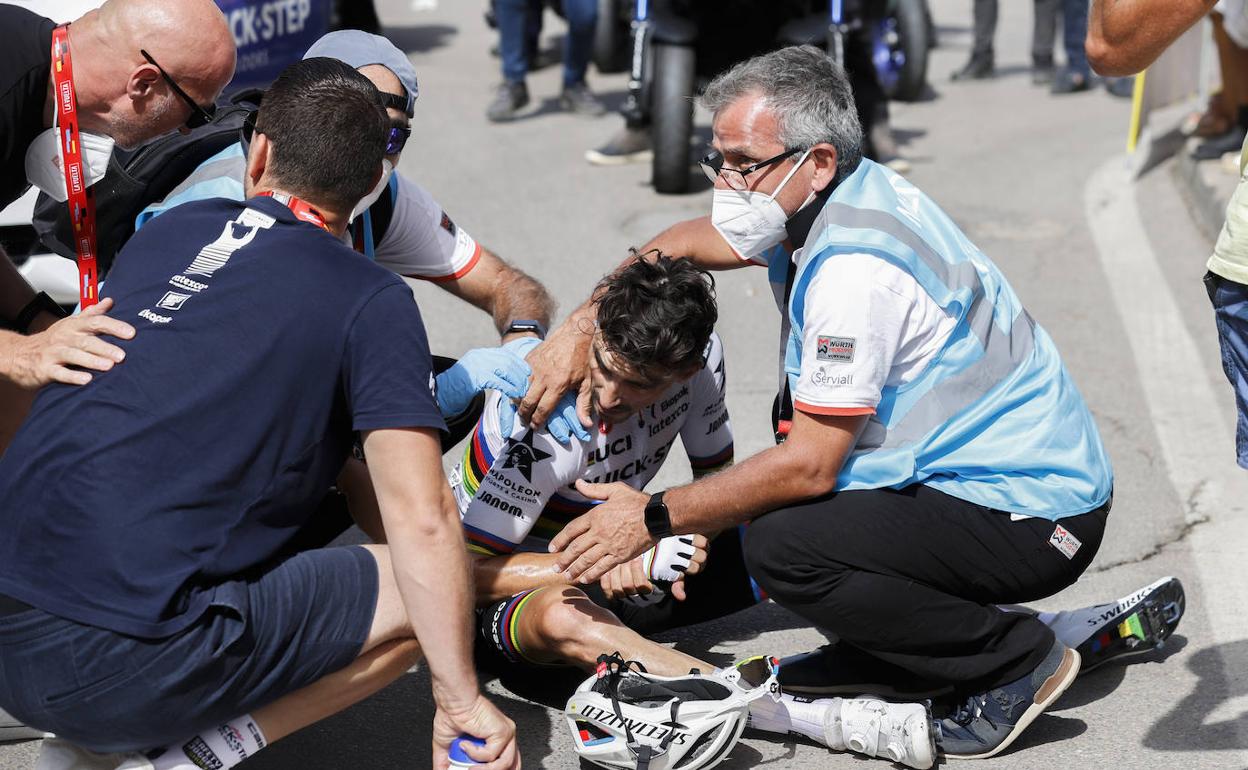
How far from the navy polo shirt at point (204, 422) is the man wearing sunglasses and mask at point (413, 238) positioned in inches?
16.3

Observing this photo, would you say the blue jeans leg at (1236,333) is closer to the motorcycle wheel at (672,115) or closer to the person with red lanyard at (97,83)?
the person with red lanyard at (97,83)

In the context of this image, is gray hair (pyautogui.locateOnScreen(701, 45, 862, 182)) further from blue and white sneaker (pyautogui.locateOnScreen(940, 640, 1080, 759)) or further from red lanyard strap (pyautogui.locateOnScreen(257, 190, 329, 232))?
blue and white sneaker (pyautogui.locateOnScreen(940, 640, 1080, 759))

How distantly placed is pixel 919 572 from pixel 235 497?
133cm

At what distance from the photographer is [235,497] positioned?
2352mm

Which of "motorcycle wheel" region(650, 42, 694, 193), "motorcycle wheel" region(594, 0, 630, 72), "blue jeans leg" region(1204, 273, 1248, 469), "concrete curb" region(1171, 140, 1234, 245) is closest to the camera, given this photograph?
"blue jeans leg" region(1204, 273, 1248, 469)

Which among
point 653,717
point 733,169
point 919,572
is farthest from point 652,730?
point 733,169

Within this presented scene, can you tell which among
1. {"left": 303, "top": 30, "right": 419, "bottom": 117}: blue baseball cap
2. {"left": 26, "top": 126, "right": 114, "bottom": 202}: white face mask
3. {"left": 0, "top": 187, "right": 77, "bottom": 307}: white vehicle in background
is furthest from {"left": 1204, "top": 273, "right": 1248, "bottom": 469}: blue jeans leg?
{"left": 0, "top": 187, "right": 77, "bottom": 307}: white vehicle in background

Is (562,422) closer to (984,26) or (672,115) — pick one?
(672,115)

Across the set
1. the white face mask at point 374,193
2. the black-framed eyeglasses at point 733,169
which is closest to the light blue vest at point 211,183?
the white face mask at point 374,193

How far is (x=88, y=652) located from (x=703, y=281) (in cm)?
140

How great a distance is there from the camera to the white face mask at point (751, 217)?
2.93 metres

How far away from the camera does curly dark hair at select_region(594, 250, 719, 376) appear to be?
113 inches

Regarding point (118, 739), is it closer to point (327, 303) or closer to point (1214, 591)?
point (327, 303)

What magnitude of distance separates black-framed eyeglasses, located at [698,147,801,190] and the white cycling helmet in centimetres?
100
